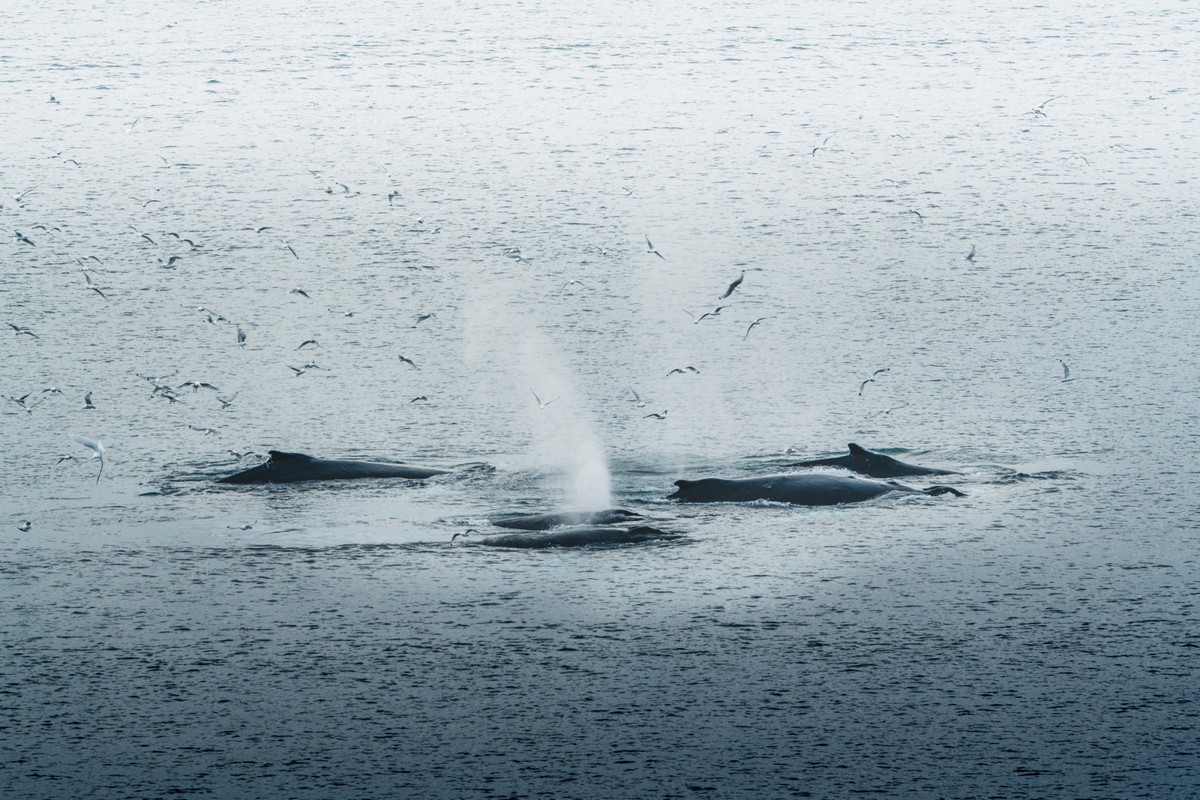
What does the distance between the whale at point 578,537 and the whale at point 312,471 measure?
2.59m

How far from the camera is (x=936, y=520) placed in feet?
66.0

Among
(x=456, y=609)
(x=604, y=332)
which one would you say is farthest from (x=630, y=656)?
(x=604, y=332)

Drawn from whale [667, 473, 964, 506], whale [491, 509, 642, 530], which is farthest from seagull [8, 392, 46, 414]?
whale [667, 473, 964, 506]

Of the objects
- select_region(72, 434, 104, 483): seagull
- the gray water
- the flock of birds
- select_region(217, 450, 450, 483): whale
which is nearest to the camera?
the gray water

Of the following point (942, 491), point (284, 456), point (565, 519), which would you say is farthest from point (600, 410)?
point (942, 491)

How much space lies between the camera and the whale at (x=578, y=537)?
63.7ft

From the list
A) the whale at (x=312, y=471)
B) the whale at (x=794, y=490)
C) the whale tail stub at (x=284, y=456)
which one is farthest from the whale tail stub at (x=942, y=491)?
the whale tail stub at (x=284, y=456)

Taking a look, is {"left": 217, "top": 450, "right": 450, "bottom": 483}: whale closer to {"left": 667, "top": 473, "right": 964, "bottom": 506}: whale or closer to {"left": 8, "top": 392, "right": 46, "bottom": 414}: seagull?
{"left": 667, "top": 473, "right": 964, "bottom": 506}: whale

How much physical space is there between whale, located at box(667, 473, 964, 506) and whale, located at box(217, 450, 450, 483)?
3090mm

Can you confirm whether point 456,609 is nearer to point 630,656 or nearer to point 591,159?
point 630,656

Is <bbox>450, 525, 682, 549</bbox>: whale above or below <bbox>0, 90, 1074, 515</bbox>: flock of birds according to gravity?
below

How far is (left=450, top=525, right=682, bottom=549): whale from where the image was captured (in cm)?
1942

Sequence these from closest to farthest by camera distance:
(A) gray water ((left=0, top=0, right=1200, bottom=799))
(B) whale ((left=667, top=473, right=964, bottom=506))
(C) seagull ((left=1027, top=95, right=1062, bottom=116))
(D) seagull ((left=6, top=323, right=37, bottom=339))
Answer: (A) gray water ((left=0, top=0, right=1200, bottom=799)) → (B) whale ((left=667, top=473, right=964, bottom=506)) → (D) seagull ((left=6, top=323, right=37, bottom=339)) → (C) seagull ((left=1027, top=95, right=1062, bottom=116))

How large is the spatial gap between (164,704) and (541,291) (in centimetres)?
1680
